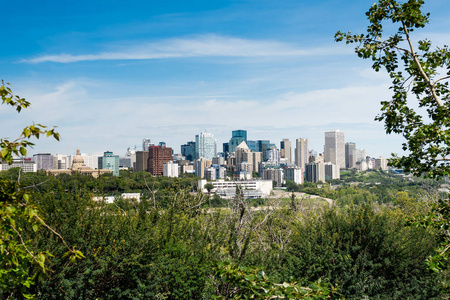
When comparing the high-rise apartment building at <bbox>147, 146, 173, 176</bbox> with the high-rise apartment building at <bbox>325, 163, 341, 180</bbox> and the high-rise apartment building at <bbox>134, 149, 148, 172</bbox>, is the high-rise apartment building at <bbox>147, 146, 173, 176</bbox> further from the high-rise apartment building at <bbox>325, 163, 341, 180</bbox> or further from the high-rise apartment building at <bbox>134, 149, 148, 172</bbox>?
the high-rise apartment building at <bbox>325, 163, 341, 180</bbox>

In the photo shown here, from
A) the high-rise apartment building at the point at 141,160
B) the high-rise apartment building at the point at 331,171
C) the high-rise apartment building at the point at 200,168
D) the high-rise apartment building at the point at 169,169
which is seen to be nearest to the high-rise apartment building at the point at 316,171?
the high-rise apartment building at the point at 331,171

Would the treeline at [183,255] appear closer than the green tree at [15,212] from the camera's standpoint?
No

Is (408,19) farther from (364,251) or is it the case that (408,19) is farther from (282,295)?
(364,251)

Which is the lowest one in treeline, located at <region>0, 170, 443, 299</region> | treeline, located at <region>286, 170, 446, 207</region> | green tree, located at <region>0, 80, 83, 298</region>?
treeline, located at <region>286, 170, 446, 207</region>

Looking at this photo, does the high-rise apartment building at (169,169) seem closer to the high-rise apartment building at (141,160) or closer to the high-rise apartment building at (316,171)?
the high-rise apartment building at (141,160)

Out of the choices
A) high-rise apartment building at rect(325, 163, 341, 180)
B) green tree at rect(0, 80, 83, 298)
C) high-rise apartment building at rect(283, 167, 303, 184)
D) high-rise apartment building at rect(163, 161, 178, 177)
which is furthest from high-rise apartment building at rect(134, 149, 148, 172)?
green tree at rect(0, 80, 83, 298)

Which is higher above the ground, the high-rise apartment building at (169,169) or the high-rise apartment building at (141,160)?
the high-rise apartment building at (141,160)

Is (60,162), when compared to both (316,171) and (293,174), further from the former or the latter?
(316,171)

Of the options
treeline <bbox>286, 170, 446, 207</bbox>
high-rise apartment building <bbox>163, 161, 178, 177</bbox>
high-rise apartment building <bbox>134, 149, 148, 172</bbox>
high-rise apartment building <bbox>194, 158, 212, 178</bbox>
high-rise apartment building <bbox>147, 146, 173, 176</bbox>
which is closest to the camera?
treeline <bbox>286, 170, 446, 207</bbox>

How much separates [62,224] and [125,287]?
4.87ft

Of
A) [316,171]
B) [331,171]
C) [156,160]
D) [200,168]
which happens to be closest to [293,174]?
[316,171]

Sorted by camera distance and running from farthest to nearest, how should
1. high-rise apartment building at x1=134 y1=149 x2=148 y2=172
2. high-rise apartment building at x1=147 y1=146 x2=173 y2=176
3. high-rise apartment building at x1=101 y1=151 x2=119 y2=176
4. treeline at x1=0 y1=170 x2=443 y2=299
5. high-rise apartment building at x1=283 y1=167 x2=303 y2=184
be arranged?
high-rise apartment building at x1=101 y1=151 x2=119 y2=176, high-rise apartment building at x1=283 y1=167 x2=303 y2=184, high-rise apartment building at x1=134 y1=149 x2=148 y2=172, high-rise apartment building at x1=147 y1=146 x2=173 y2=176, treeline at x1=0 y1=170 x2=443 y2=299

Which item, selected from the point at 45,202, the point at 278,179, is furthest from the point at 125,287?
the point at 278,179

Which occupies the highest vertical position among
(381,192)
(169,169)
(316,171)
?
(169,169)
